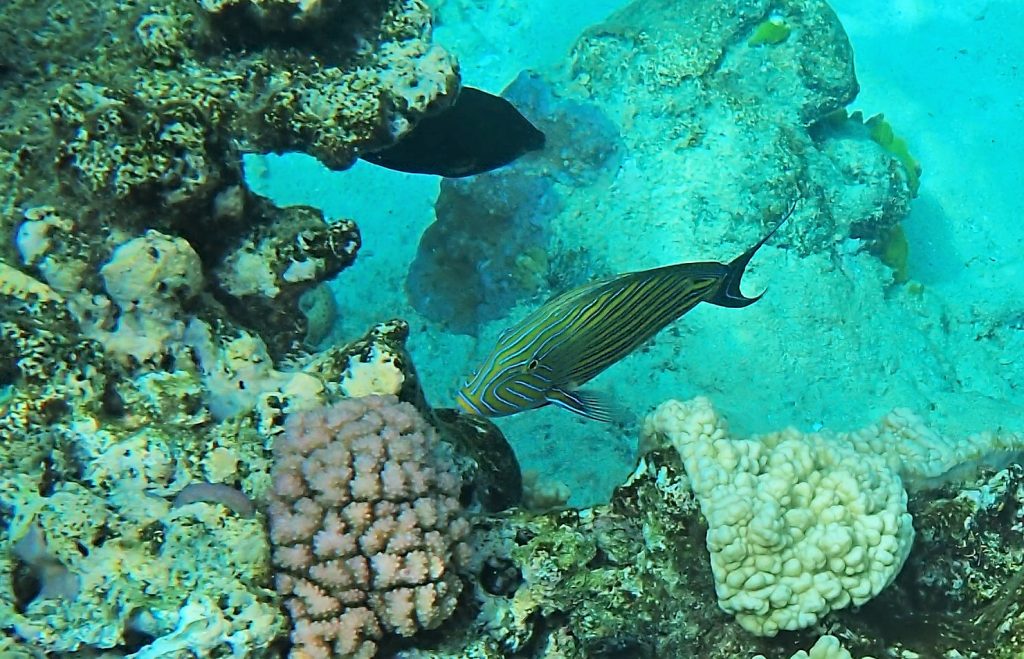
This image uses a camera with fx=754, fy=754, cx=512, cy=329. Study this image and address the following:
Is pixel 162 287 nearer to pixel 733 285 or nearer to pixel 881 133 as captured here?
pixel 733 285

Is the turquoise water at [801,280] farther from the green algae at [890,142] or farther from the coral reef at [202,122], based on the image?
the coral reef at [202,122]

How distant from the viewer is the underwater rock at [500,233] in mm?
5582

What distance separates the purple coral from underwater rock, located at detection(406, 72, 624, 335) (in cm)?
344

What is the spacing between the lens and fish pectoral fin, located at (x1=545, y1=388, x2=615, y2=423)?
2678 mm

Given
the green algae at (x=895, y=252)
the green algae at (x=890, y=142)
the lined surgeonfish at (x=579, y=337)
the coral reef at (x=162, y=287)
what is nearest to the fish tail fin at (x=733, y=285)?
the lined surgeonfish at (x=579, y=337)

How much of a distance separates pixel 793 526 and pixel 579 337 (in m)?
0.92

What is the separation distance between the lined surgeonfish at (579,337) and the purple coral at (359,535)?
0.53 metres

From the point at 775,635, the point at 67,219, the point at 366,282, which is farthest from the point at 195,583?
the point at 366,282

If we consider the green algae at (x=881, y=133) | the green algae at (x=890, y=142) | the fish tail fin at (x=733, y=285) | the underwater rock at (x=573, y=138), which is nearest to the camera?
the fish tail fin at (x=733, y=285)

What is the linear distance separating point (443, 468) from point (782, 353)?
3662mm

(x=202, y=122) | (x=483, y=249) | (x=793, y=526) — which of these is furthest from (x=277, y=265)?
(x=483, y=249)

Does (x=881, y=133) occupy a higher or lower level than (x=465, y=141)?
lower

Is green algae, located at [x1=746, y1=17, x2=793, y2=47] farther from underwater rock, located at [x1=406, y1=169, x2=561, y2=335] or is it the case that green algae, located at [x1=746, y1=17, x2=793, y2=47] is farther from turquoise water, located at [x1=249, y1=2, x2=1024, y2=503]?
underwater rock, located at [x1=406, y1=169, x2=561, y2=335]

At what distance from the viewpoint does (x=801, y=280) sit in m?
5.52
